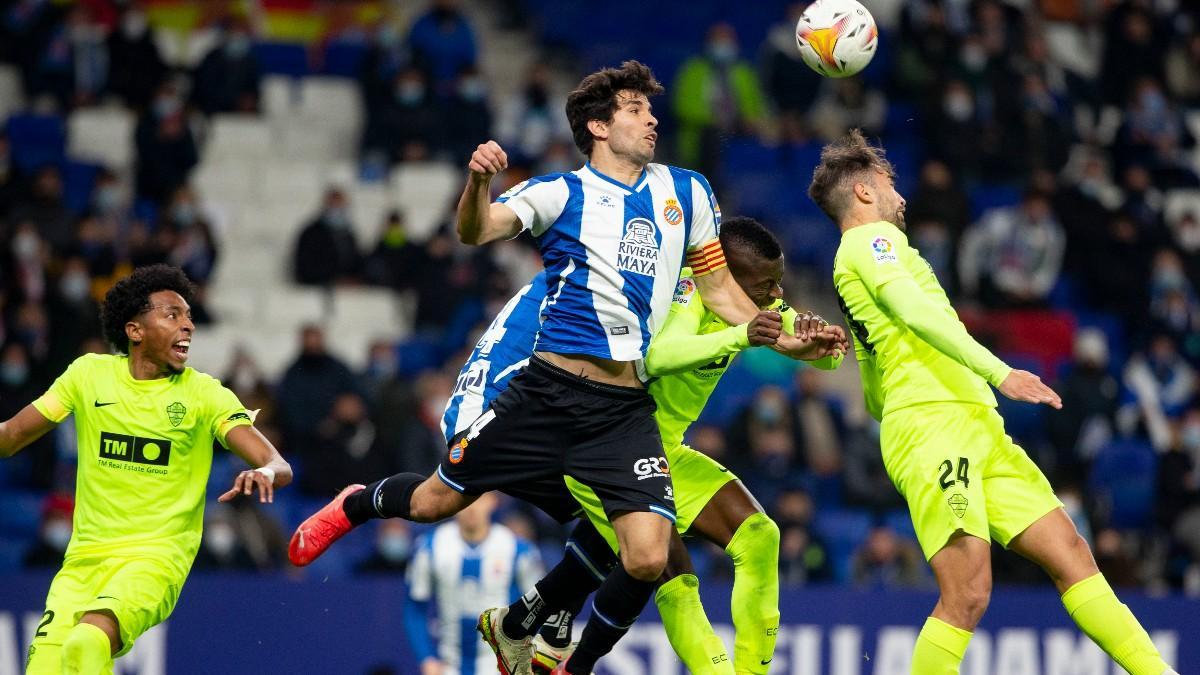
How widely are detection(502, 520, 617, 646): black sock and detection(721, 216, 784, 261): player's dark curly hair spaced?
1539mm

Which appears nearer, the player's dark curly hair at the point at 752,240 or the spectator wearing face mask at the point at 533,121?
the player's dark curly hair at the point at 752,240

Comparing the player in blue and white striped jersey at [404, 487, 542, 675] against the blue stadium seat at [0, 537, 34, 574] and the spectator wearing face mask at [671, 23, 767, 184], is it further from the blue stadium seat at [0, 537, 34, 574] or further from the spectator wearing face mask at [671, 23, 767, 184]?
the spectator wearing face mask at [671, 23, 767, 184]

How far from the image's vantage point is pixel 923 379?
768 centimetres

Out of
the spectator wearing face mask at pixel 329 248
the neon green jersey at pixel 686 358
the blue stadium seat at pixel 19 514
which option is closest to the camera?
the neon green jersey at pixel 686 358

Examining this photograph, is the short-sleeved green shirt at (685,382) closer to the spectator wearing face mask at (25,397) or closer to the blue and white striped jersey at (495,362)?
the blue and white striped jersey at (495,362)

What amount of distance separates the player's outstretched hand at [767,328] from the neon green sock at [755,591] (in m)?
1.11

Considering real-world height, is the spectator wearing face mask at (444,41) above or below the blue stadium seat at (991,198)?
above

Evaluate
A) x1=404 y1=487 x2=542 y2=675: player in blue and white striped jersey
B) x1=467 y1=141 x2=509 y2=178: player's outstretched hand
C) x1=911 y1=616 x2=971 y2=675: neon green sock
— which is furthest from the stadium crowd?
x1=467 y1=141 x2=509 y2=178: player's outstretched hand

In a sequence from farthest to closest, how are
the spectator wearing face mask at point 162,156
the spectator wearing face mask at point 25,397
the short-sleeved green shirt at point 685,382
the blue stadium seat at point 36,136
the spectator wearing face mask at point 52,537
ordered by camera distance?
the blue stadium seat at point 36,136
the spectator wearing face mask at point 162,156
the spectator wearing face mask at point 25,397
the spectator wearing face mask at point 52,537
the short-sleeved green shirt at point 685,382

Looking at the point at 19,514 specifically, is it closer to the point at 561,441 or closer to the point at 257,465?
the point at 257,465

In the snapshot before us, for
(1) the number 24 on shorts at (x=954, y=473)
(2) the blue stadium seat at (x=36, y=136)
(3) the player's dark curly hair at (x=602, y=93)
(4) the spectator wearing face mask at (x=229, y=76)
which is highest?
(4) the spectator wearing face mask at (x=229, y=76)

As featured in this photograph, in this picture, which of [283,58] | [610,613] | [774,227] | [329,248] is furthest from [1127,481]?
[283,58]

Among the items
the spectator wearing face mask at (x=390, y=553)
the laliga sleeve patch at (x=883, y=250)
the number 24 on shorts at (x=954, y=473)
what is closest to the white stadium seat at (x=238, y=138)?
the spectator wearing face mask at (x=390, y=553)

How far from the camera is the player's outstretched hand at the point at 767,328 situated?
7.26 meters
